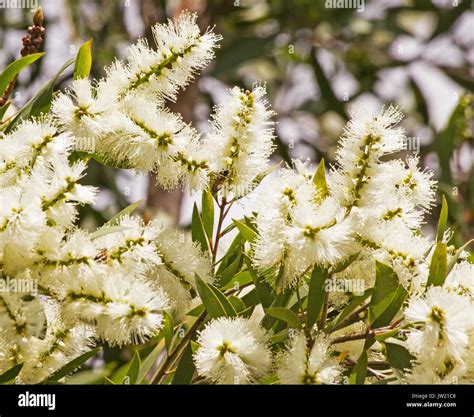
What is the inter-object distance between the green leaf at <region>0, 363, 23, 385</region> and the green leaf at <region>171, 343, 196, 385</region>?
20 cm

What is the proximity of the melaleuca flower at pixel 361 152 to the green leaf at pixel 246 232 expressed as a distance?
129 millimetres

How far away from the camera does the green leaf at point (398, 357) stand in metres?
1.11

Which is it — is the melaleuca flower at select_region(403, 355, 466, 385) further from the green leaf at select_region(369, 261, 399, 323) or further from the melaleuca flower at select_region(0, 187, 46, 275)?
the melaleuca flower at select_region(0, 187, 46, 275)

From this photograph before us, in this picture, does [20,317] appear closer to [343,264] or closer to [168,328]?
[168,328]

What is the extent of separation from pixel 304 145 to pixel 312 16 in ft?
1.83

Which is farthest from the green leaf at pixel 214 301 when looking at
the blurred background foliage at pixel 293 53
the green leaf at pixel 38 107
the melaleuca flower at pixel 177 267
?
the blurred background foliage at pixel 293 53

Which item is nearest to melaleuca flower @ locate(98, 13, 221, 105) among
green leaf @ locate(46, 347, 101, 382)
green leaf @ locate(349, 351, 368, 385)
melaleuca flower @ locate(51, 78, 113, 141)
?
melaleuca flower @ locate(51, 78, 113, 141)

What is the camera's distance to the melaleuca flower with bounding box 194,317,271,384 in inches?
42.4

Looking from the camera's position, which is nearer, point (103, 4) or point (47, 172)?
point (47, 172)

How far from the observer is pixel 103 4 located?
165 inches

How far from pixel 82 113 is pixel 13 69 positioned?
0.61 ft
